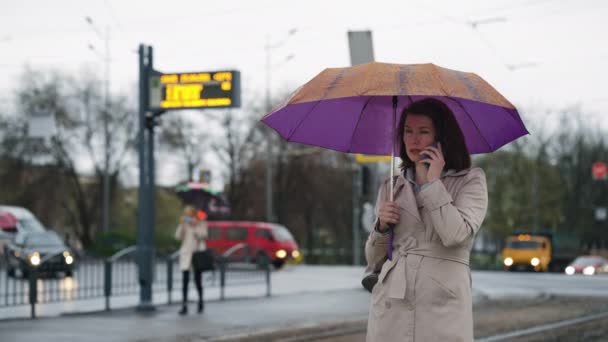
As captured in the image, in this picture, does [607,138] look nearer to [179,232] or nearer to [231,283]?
[231,283]

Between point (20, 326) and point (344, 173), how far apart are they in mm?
51083

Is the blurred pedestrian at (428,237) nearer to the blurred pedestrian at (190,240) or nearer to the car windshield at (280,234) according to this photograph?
the blurred pedestrian at (190,240)

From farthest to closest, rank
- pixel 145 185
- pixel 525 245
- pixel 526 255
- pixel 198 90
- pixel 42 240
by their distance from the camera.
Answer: pixel 525 245 < pixel 526 255 < pixel 42 240 < pixel 145 185 < pixel 198 90

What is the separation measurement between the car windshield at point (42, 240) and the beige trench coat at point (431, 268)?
83.2 feet

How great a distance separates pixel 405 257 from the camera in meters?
3.73

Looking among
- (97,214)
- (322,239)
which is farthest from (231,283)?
(322,239)

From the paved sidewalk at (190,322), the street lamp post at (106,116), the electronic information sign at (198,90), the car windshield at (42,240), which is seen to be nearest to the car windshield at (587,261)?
the street lamp post at (106,116)

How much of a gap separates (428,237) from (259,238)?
117 feet

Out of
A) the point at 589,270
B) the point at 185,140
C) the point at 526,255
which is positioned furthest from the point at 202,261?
the point at 185,140

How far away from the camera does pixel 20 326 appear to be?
12.5 meters

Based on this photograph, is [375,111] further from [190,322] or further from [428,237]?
[190,322]

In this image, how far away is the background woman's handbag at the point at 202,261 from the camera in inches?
591

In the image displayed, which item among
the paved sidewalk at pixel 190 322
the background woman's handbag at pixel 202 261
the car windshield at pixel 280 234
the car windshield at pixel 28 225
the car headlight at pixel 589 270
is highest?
the car windshield at pixel 28 225

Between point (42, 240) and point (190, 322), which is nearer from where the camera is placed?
point (190, 322)
